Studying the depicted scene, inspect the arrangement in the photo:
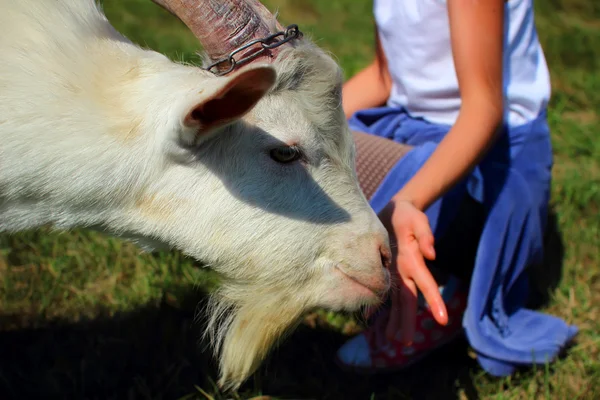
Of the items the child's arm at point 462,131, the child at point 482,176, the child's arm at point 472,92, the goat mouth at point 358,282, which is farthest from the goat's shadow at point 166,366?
the child's arm at point 472,92

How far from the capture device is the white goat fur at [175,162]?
2055 millimetres

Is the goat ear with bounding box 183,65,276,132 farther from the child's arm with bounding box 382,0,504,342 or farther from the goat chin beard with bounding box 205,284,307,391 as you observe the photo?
the child's arm with bounding box 382,0,504,342

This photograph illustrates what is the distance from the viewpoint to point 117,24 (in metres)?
6.75

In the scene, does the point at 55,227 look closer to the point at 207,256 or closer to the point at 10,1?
the point at 207,256

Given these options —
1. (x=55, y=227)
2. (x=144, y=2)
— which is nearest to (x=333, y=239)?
(x=55, y=227)

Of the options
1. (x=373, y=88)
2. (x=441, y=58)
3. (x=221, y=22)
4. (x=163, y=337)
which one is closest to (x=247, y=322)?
(x=163, y=337)

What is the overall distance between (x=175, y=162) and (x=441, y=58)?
60.9 inches

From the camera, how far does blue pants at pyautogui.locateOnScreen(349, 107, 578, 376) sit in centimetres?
301

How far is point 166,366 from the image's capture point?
2.98 meters

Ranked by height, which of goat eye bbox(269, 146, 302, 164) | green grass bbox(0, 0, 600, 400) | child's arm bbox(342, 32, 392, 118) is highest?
goat eye bbox(269, 146, 302, 164)

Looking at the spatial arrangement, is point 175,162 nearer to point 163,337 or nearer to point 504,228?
point 163,337

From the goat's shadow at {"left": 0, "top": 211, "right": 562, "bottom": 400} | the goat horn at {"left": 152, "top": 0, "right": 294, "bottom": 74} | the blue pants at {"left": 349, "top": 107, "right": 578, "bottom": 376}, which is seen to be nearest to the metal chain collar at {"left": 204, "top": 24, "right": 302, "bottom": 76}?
the goat horn at {"left": 152, "top": 0, "right": 294, "bottom": 74}

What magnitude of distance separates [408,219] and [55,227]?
109cm

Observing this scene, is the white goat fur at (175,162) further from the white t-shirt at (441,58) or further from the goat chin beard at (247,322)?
the white t-shirt at (441,58)
